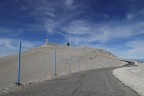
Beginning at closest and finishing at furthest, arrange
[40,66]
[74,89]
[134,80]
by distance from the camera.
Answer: [74,89]
[134,80]
[40,66]

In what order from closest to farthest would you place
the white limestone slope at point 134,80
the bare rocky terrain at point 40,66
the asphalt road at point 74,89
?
the asphalt road at point 74,89 → the white limestone slope at point 134,80 → the bare rocky terrain at point 40,66

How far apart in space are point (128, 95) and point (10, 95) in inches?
280

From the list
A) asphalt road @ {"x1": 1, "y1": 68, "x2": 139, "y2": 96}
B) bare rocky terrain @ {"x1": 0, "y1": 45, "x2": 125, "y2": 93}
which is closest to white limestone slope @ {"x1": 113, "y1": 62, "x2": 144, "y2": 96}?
asphalt road @ {"x1": 1, "y1": 68, "x2": 139, "y2": 96}

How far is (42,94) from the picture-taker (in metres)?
11.7

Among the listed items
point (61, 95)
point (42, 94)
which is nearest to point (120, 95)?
point (61, 95)

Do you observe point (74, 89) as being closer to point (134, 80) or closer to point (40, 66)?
point (134, 80)

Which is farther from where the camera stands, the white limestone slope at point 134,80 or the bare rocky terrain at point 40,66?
the bare rocky terrain at point 40,66

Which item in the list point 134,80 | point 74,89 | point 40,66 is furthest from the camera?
point 40,66

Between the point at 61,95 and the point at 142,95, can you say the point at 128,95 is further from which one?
the point at 61,95

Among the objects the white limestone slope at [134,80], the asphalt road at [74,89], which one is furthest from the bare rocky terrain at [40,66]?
the white limestone slope at [134,80]

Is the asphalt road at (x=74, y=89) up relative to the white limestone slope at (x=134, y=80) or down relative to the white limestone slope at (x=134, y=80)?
up

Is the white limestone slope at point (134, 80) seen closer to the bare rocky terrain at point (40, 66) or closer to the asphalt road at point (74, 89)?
the asphalt road at point (74, 89)

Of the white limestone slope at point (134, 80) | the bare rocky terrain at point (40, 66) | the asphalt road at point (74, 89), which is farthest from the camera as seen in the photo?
the bare rocky terrain at point (40, 66)

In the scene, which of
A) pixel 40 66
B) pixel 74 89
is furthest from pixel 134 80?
pixel 40 66
